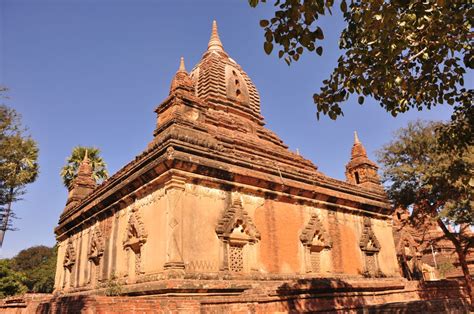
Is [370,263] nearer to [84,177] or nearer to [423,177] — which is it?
[423,177]

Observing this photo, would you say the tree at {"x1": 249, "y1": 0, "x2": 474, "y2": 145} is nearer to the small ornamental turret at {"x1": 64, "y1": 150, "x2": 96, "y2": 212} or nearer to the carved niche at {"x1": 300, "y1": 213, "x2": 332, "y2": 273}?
the carved niche at {"x1": 300, "y1": 213, "x2": 332, "y2": 273}

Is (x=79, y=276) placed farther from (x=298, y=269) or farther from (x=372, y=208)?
(x=372, y=208)

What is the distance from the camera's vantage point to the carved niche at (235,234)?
10.0 m

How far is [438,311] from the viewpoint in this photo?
844cm

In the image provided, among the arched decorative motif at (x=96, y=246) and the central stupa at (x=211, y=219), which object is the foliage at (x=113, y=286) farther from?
the arched decorative motif at (x=96, y=246)

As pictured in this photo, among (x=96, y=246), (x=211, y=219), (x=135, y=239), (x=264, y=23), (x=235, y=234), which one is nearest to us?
(x=264, y=23)

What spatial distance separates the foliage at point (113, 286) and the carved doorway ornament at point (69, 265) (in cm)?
404

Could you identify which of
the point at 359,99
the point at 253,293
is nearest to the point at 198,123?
the point at 253,293

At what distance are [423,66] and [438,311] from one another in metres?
5.36

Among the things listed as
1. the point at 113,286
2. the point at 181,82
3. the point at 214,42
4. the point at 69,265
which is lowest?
the point at 113,286

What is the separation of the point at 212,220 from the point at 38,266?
4153 cm

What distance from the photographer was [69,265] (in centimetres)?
1512

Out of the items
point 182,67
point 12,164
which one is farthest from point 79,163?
point 182,67

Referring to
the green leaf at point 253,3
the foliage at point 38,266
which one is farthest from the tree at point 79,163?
the green leaf at point 253,3
